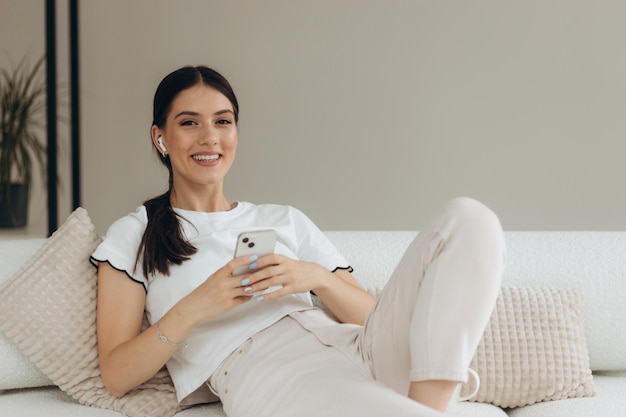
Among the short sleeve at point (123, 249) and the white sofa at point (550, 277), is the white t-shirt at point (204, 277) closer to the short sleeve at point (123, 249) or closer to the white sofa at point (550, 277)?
the short sleeve at point (123, 249)

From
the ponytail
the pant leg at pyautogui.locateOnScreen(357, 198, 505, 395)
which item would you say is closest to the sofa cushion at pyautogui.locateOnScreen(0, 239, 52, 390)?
the ponytail

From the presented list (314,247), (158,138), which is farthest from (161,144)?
(314,247)

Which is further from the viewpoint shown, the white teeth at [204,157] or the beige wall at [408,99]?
the beige wall at [408,99]

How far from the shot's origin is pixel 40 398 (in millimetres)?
1932

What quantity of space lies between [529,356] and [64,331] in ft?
3.67

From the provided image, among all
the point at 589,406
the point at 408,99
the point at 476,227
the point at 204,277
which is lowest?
the point at 589,406

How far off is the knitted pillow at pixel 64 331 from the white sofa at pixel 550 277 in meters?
0.09

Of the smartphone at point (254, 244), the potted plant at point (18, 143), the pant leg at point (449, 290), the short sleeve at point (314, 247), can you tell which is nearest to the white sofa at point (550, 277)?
the short sleeve at point (314, 247)

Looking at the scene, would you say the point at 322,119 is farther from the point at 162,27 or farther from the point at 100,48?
the point at 100,48

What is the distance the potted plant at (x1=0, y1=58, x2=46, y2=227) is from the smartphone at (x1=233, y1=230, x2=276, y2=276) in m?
2.48

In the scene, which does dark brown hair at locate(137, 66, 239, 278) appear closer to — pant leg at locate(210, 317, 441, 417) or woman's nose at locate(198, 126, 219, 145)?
woman's nose at locate(198, 126, 219, 145)

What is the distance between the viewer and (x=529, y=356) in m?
2.00

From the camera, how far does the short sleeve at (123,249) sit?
1.86m

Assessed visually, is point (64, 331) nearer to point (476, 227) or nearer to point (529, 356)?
point (476, 227)
